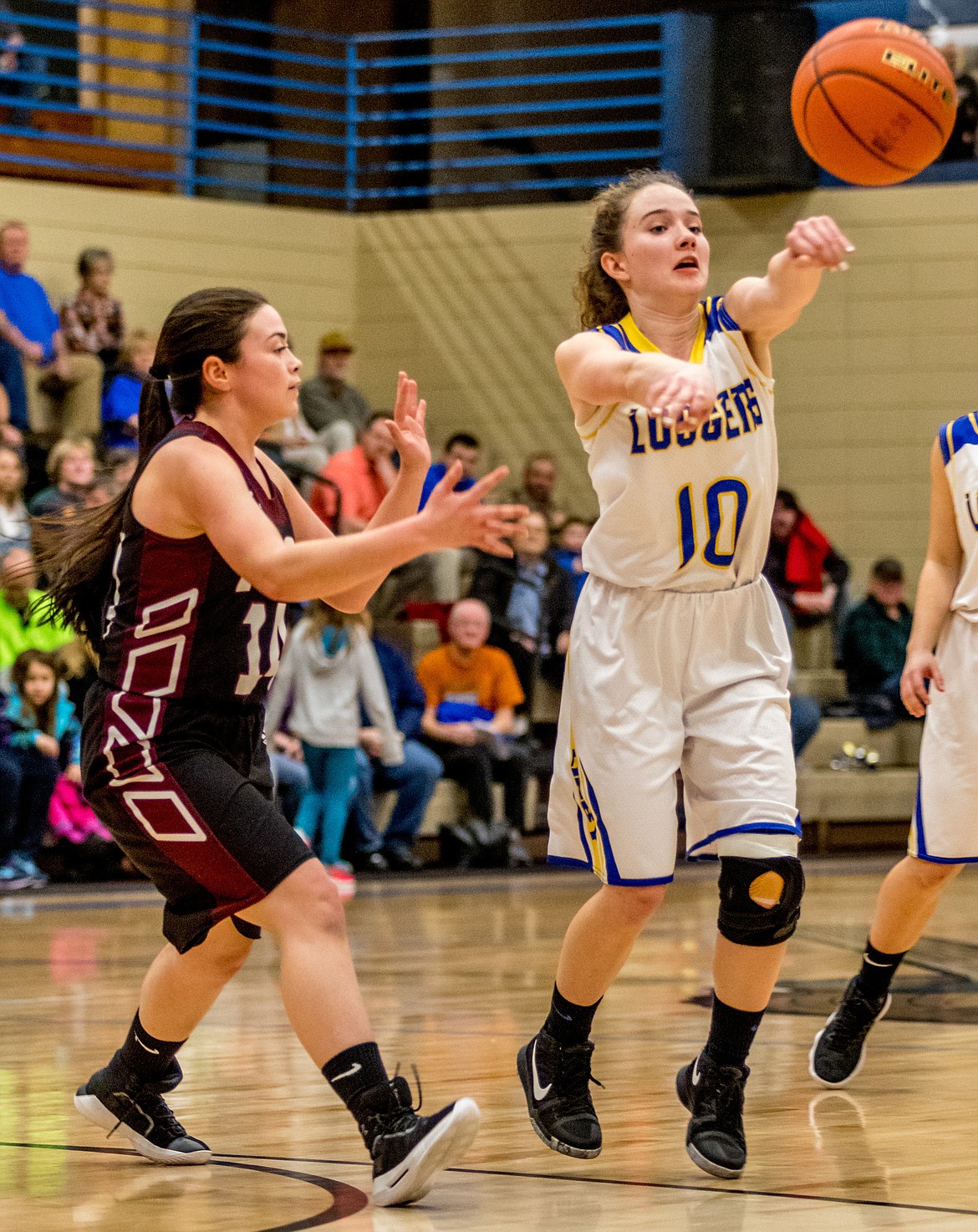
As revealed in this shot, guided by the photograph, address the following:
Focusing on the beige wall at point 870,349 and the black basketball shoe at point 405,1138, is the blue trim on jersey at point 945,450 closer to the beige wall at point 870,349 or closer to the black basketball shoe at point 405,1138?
the black basketball shoe at point 405,1138

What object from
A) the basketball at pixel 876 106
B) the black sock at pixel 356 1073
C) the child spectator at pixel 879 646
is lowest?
the child spectator at pixel 879 646

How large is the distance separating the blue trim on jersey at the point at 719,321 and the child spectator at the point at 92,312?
785 centimetres

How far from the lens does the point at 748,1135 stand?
384 centimetres

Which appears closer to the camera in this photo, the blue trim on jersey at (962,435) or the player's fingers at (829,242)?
the player's fingers at (829,242)

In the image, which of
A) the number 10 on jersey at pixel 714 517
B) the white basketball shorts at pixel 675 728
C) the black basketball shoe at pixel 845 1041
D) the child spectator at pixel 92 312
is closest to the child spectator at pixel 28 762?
the child spectator at pixel 92 312

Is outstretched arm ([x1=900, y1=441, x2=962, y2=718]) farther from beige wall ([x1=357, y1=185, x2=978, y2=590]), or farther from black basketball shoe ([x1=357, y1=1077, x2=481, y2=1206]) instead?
beige wall ([x1=357, y1=185, x2=978, y2=590])

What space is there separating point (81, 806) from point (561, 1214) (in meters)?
6.08

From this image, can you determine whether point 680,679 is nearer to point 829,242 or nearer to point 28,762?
point 829,242

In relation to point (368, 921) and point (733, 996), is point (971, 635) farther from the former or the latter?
point (368, 921)

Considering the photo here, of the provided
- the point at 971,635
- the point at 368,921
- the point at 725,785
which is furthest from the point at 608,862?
the point at 368,921

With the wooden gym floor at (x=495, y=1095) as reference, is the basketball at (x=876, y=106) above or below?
above

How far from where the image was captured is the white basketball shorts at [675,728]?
3572 mm

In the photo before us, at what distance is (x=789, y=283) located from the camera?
351 centimetres

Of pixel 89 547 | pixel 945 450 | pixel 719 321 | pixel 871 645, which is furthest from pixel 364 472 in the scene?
pixel 89 547
